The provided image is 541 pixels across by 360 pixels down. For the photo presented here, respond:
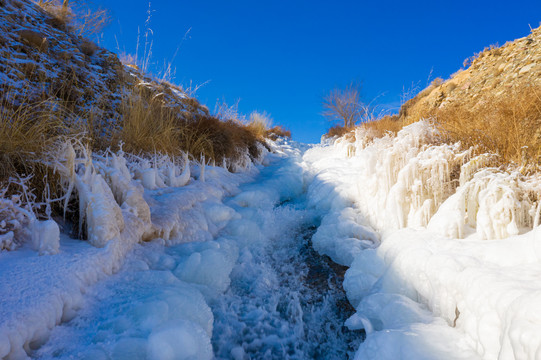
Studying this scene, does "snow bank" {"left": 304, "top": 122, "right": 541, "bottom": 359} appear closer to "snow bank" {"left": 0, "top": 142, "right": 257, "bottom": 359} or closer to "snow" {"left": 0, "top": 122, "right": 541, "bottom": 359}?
"snow" {"left": 0, "top": 122, "right": 541, "bottom": 359}

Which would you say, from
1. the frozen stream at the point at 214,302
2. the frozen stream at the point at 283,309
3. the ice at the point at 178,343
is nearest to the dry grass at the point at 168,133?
the frozen stream at the point at 214,302

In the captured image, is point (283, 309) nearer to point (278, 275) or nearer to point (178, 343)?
point (278, 275)

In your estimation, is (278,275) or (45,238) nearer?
(45,238)

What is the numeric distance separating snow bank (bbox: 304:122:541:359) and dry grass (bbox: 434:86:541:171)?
0.18 meters

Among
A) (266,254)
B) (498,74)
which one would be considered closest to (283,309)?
(266,254)

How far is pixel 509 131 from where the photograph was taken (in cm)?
210

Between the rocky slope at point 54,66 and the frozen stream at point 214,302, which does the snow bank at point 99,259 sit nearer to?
the frozen stream at point 214,302

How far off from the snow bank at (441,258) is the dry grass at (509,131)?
0.59 feet

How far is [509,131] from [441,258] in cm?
140

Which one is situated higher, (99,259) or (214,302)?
(99,259)

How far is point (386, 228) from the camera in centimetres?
262

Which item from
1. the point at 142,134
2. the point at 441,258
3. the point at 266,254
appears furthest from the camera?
the point at 142,134

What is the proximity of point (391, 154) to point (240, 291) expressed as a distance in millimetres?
2049

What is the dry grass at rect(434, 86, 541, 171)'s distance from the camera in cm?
192
